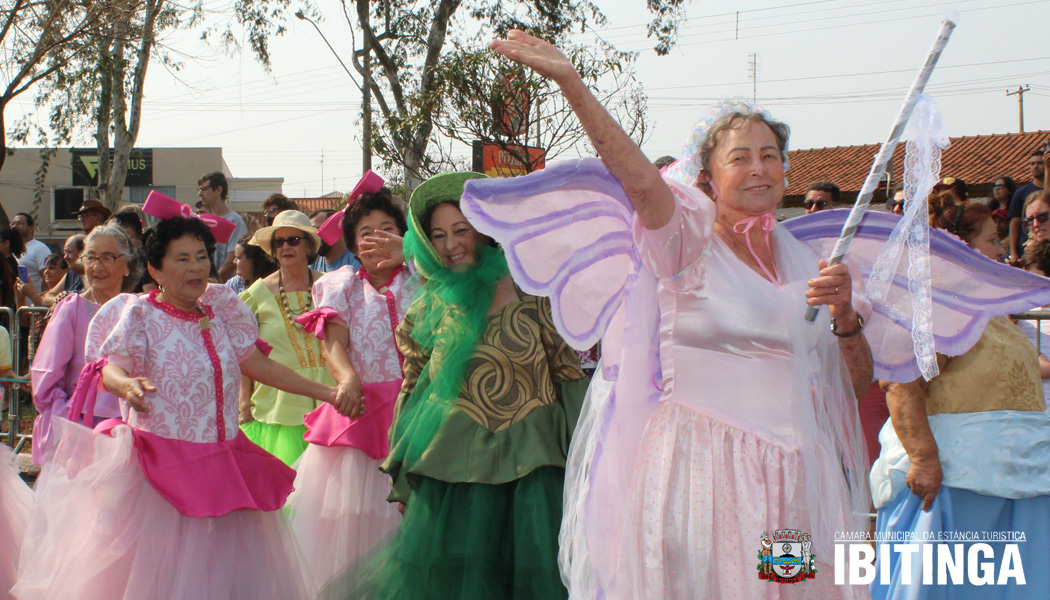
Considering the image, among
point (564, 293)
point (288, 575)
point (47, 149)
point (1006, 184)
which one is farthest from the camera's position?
point (47, 149)

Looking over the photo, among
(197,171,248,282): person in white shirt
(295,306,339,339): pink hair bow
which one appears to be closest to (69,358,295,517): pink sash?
(295,306,339,339): pink hair bow

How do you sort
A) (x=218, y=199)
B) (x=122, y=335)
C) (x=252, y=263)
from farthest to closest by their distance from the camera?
1. (x=218, y=199)
2. (x=252, y=263)
3. (x=122, y=335)

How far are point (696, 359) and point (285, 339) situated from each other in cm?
359

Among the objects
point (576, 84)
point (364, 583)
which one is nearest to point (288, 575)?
point (364, 583)

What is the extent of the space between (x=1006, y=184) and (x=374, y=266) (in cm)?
741

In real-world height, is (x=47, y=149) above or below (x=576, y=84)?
above

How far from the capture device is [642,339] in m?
2.82

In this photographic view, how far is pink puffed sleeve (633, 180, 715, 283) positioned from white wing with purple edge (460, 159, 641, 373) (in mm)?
175

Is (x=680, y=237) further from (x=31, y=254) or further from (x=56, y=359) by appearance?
(x=31, y=254)

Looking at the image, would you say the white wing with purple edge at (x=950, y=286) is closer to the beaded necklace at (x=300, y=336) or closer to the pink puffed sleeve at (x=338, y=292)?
the pink puffed sleeve at (x=338, y=292)

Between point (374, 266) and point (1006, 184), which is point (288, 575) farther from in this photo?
point (1006, 184)

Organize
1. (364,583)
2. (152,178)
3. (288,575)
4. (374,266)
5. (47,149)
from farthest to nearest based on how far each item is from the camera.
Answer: (152,178), (47,149), (374,266), (288,575), (364,583)

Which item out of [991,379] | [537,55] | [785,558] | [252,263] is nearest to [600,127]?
[537,55]

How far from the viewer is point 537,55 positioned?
2467mm
